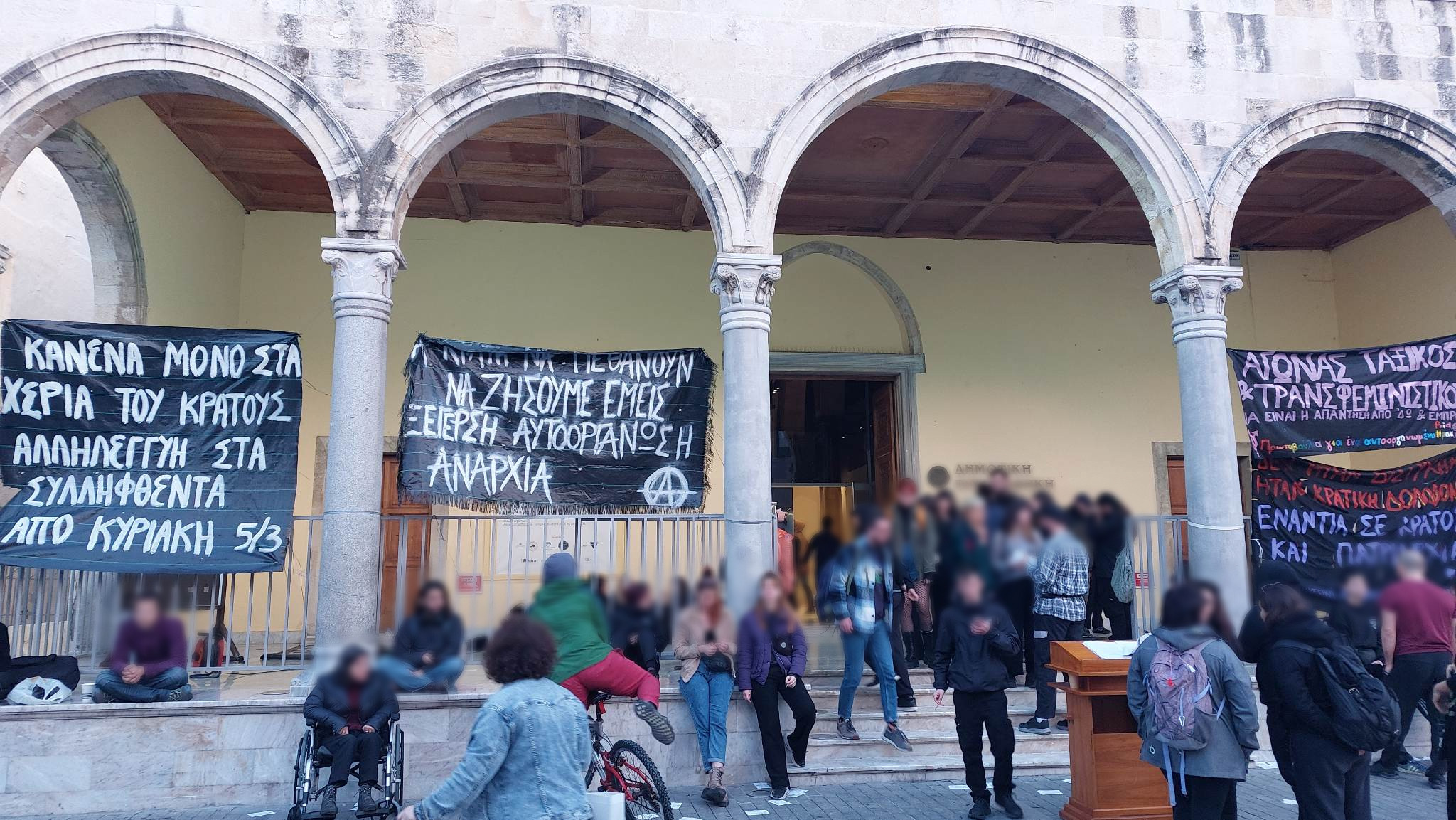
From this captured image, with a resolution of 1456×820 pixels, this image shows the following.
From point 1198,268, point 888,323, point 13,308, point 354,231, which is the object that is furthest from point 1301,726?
point 13,308

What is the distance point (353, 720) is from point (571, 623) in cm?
157

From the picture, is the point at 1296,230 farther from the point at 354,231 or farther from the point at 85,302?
the point at 85,302

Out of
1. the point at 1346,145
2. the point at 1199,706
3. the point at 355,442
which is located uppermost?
the point at 1346,145

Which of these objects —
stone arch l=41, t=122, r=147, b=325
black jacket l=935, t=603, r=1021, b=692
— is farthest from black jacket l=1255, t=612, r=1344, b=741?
stone arch l=41, t=122, r=147, b=325

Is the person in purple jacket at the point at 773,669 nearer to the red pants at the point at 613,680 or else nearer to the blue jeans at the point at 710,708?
the blue jeans at the point at 710,708

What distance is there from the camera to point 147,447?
7219 millimetres

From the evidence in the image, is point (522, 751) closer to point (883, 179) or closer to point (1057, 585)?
point (1057, 585)

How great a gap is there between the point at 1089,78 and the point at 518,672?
670cm

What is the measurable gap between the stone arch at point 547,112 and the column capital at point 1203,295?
3564 millimetres

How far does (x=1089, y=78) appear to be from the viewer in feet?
25.7

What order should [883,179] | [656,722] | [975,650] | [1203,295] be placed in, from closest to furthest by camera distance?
[656,722] → [975,650] → [1203,295] → [883,179]

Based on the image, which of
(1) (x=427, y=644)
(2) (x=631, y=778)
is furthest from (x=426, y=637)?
(2) (x=631, y=778)

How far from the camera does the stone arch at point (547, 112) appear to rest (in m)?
7.15

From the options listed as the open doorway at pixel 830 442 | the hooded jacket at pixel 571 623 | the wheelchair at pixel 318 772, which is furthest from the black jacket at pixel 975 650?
the open doorway at pixel 830 442
